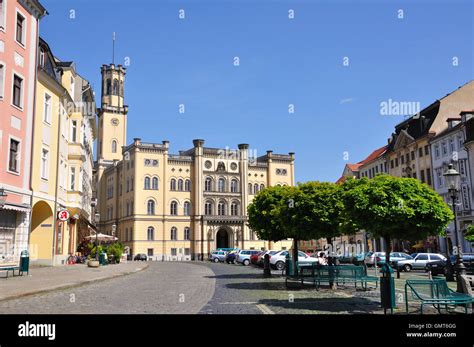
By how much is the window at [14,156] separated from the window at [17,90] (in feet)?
6.86

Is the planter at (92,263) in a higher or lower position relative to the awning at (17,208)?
lower

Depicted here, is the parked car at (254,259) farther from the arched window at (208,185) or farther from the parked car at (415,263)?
the arched window at (208,185)

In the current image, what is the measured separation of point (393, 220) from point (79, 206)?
91.2ft

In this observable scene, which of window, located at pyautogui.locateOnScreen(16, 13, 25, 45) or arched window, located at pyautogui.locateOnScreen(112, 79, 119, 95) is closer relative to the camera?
window, located at pyautogui.locateOnScreen(16, 13, 25, 45)

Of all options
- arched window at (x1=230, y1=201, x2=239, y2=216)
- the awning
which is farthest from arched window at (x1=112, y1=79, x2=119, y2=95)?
the awning

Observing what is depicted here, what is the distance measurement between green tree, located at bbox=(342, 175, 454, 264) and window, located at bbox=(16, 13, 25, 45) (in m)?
20.8

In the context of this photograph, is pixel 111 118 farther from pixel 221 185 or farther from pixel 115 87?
pixel 221 185

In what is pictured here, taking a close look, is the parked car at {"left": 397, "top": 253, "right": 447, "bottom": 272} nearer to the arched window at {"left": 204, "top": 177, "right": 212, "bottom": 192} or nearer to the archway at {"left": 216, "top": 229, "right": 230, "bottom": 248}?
the arched window at {"left": 204, "top": 177, "right": 212, "bottom": 192}

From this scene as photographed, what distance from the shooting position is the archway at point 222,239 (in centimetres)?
8169

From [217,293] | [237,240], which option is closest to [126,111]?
[237,240]

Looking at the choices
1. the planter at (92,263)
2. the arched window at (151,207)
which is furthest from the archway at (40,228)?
the arched window at (151,207)

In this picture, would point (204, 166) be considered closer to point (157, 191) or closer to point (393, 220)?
point (157, 191)

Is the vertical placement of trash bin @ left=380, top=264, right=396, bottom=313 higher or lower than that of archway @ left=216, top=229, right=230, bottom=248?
lower

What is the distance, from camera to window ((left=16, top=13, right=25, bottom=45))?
25.7m
